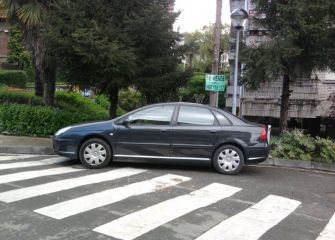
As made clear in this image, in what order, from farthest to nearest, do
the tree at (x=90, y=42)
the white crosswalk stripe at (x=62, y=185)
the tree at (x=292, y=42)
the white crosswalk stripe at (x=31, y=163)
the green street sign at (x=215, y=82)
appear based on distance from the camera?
the green street sign at (x=215, y=82) < the tree at (x=90, y=42) < the tree at (x=292, y=42) < the white crosswalk stripe at (x=31, y=163) < the white crosswalk stripe at (x=62, y=185)

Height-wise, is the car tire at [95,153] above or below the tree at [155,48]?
below

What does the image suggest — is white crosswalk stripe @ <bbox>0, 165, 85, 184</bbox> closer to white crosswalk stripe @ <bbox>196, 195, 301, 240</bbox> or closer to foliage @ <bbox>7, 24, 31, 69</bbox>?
white crosswalk stripe @ <bbox>196, 195, 301, 240</bbox>

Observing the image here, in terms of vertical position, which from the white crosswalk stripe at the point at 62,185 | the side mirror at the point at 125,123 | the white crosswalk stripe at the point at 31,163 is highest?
the side mirror at the point at 125,123

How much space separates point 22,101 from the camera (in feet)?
57.9

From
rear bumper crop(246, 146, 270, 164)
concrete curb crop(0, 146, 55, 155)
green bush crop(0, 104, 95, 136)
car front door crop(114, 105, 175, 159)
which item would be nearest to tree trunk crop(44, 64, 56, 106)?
green bush crop(0, 104, 95, 136)

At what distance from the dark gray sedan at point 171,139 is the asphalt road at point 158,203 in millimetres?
305

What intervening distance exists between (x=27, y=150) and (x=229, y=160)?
16.7 feet

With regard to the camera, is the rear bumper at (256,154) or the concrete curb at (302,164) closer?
the rear bumper at (256,154)

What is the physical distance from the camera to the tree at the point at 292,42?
452 inches

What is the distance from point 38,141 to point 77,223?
716 centimetres

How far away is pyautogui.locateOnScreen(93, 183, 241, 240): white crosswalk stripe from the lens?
5363 millimetres

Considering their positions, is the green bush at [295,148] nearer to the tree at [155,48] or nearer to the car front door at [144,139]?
the car front door at [144,139]

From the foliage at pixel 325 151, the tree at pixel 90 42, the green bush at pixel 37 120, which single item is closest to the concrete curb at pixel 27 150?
the green bush at pixel 37 120

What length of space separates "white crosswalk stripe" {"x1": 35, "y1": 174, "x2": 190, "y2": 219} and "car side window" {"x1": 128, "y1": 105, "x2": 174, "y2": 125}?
118 cm
